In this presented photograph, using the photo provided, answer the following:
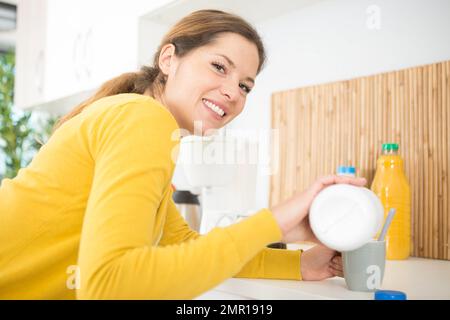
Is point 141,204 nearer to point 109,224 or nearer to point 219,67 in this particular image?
point 109,224

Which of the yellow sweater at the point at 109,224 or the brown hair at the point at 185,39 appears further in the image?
the brown hair at the point at 185,39

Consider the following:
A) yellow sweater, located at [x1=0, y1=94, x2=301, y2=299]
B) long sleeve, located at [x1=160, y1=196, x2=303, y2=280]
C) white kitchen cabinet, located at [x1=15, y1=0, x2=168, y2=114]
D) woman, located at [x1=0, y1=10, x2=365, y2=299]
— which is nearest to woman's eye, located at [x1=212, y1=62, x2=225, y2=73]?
woman, located at [x1=0, y1=10, x2=365, y2=299]

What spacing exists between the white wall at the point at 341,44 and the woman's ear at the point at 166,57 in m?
0.72

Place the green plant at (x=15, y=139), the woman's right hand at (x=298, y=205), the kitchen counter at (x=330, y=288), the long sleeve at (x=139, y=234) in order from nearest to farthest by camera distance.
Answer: the long sleeve at (x=139, y=234), the woman's right hand at (x=298, y=205), the kitchen counter at (x=330, y=288), the green plant at (x=15, y=139)

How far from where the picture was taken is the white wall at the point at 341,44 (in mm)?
1263

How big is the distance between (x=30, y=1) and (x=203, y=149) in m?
1.73

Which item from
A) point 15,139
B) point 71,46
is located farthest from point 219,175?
point 15,139

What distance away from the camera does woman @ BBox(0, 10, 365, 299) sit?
543 mm

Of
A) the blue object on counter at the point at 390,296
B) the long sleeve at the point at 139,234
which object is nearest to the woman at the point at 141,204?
the long sleeve at the point at 139,234

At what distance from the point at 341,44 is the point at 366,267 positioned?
899 mm

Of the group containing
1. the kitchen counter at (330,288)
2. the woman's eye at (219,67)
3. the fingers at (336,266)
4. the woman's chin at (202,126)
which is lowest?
the kitchen counter at (330,288)

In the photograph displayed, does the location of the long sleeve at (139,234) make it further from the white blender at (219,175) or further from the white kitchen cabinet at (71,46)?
the white kitchen cabinet at (71,46)
